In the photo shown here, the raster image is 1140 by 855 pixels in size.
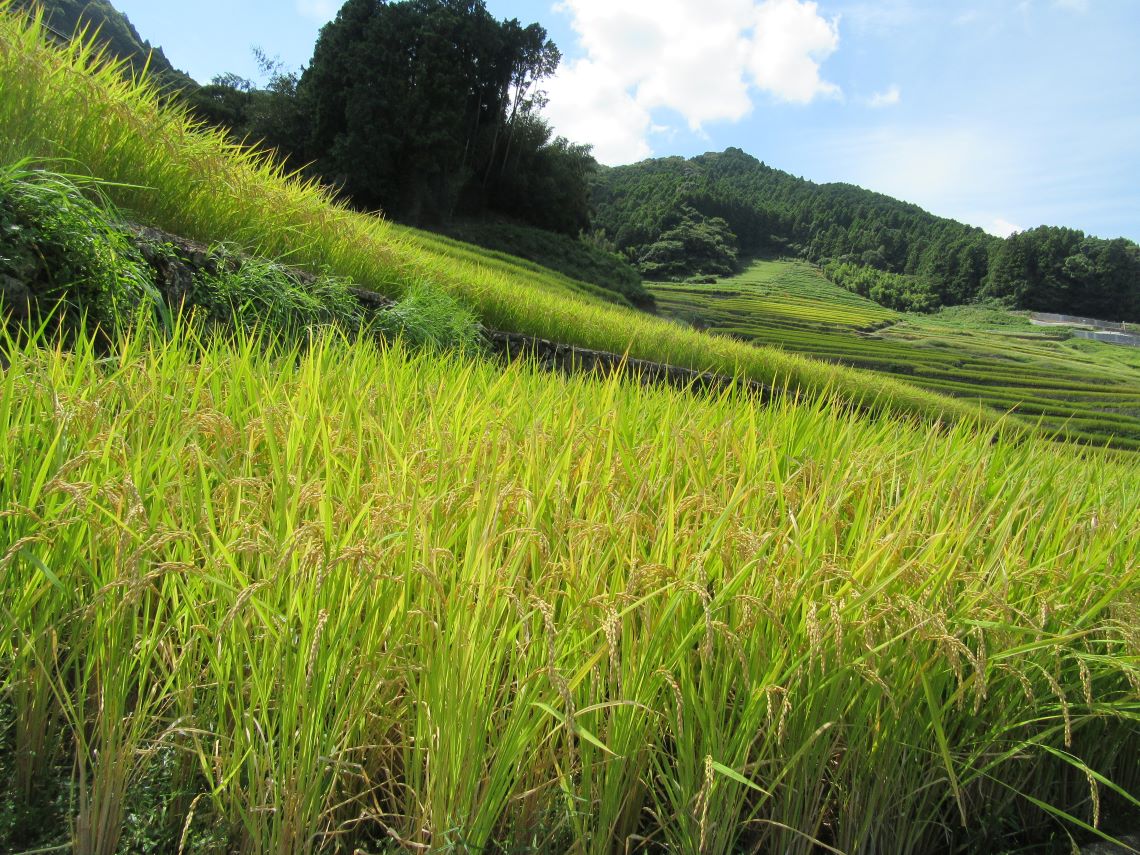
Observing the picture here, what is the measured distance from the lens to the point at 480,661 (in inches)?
40.2

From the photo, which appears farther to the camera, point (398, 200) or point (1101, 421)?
point (398, 200)

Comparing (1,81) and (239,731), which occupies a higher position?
(1,81)

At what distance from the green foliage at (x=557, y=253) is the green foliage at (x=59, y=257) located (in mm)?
25436

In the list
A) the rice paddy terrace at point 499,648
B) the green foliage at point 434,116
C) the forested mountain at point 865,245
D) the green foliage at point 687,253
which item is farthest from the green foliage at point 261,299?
the green foliage at point 687,253

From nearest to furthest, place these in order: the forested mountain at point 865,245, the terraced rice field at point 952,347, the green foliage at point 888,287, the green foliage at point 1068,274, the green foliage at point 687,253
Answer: the terraced rice field at point 952,347
the green foliage at point 1068,274
the forested mountain at point 865,245
the green foliage at point 888,287
the green foliage at point 687,253

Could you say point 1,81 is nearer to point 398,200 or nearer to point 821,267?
point 398,200

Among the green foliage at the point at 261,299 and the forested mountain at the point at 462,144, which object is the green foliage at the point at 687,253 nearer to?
the forested mountain at the point at 462,144

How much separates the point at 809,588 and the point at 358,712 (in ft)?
2.68

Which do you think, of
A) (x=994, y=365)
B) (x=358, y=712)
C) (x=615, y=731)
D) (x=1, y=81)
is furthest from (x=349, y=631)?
(x=994, y=365)

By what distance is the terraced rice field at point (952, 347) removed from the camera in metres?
23.0

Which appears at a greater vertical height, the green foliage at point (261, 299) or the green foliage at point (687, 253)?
the green foliage at point (687, 253)


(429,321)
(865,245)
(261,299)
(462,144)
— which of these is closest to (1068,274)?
(865,245)

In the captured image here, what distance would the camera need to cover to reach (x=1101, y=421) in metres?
20.9

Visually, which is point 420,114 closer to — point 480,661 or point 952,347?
point 952,347
